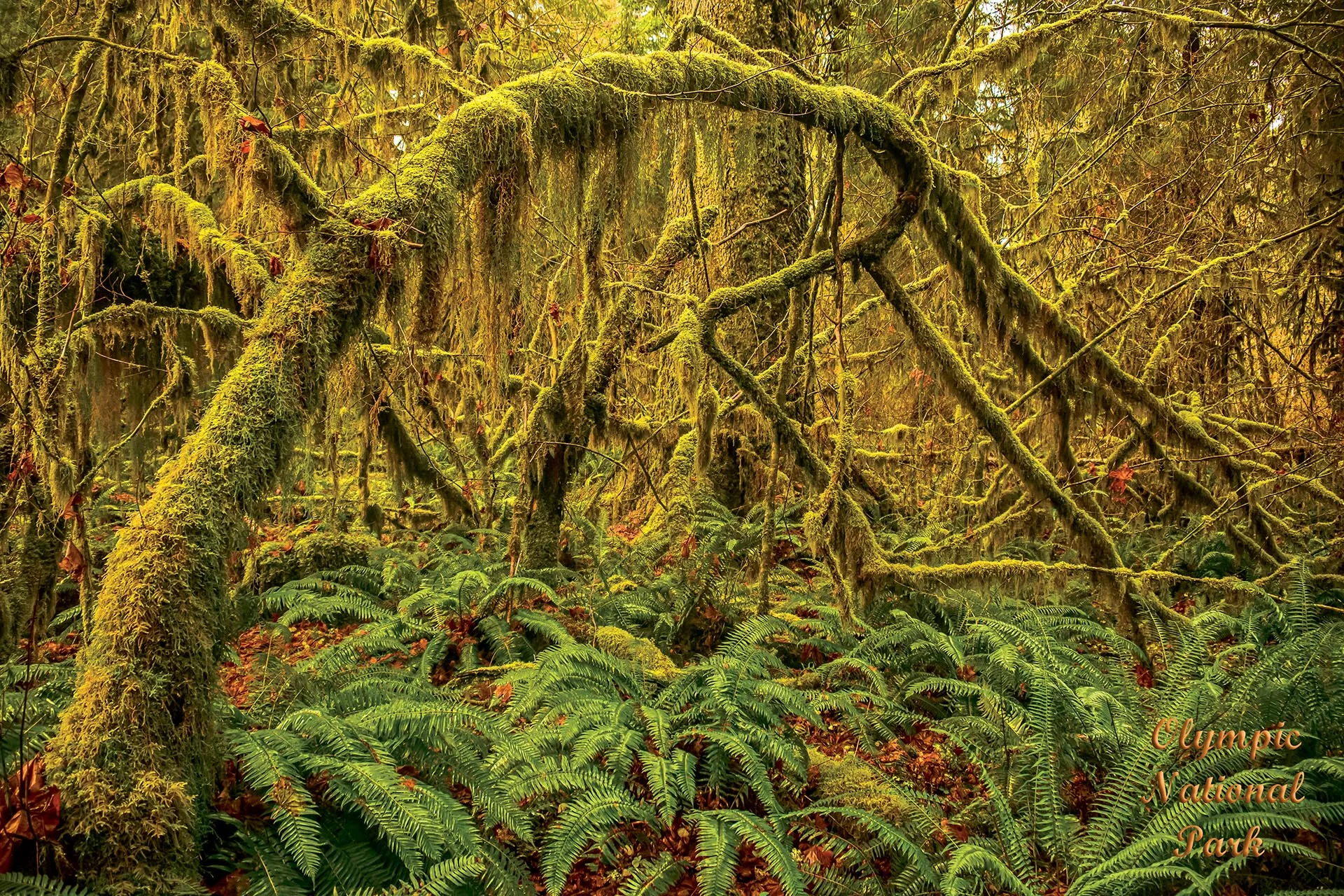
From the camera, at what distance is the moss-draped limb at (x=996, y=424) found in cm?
458

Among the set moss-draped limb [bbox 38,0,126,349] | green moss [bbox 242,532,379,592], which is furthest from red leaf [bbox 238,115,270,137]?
green moss [bbox 242,532,379,592]

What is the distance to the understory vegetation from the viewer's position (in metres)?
2.74

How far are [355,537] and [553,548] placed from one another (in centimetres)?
270

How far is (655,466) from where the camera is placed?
6.86m

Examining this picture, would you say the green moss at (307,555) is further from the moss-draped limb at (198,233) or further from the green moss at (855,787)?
the green moss at (855,787)

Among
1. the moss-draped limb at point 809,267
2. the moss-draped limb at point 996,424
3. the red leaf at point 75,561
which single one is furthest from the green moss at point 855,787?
the red leaf at point 75,561

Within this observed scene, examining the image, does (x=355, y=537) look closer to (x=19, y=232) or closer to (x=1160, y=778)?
(x=19, y=232)

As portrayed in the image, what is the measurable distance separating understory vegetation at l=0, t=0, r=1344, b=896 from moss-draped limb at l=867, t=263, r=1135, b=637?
0.09 ft

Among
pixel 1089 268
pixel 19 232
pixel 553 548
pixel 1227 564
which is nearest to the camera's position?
pixel 19 232

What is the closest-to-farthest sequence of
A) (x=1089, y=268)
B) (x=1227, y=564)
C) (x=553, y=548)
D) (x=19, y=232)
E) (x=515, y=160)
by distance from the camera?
(x=515, y=160) → (x=19, y=232) → (x=553, y=548) → (x=1089, y=268) → (x=1227, y=564)

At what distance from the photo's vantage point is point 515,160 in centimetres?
325

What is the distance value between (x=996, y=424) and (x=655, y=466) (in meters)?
3.12

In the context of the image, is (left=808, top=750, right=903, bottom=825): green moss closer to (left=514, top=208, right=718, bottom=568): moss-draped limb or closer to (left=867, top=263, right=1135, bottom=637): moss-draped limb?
(left=867, top=263, right=1135, bottom=637): moss-draped limb

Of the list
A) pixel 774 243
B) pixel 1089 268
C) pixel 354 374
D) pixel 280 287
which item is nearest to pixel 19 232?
pixel 354 374
